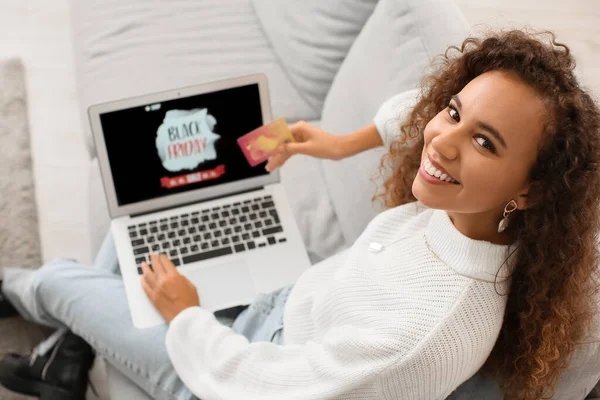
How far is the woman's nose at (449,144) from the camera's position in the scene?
1024mm

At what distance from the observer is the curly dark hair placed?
0.97 m

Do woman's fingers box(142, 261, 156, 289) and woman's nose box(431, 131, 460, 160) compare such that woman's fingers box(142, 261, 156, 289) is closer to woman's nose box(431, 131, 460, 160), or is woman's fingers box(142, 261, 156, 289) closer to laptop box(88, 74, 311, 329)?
laptop box(88, 74, 311, 329)

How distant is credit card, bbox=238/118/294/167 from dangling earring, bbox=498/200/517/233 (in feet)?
1.88

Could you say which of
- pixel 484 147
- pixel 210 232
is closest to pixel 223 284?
pixel 210 232

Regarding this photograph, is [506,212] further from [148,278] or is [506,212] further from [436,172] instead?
[148,278]

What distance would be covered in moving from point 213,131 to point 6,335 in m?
0.93

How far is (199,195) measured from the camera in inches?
63.1

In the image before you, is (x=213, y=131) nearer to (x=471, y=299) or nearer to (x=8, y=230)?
(x=471, y=299)

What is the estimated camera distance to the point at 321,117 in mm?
1961

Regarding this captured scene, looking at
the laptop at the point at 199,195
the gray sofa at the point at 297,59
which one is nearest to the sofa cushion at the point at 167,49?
the gray sofa at the point at 297,59

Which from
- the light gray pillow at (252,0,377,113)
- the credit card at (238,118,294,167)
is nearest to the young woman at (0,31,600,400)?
the credit card at (238,118,294,167)

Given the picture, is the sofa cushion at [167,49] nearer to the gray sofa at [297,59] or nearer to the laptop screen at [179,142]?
the gray sofa at [297,59]

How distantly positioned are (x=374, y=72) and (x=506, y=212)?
683 mm

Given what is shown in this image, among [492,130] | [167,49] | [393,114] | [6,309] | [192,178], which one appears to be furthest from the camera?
[167,49]
